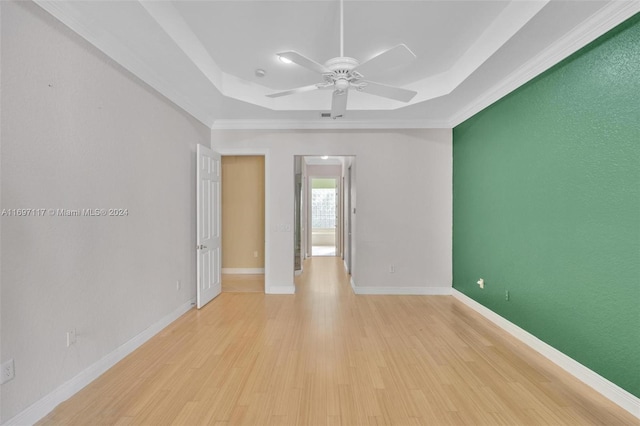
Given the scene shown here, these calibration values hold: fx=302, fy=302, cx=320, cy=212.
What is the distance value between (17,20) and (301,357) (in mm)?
3025

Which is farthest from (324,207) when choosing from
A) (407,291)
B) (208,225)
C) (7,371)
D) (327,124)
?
(7,371)

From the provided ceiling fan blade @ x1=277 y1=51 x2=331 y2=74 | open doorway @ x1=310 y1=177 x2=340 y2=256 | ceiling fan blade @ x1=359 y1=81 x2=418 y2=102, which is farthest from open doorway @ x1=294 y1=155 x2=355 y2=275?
ceiling fan blade @ x1=277 y1=51 x2=331 y2=74

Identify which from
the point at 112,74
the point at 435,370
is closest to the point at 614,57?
the point at 435,370

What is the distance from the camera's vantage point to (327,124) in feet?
15.4

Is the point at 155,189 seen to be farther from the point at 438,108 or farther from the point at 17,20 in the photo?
the point at 438,108

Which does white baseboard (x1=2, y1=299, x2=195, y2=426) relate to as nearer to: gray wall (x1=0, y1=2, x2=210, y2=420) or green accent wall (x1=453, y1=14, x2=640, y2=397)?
gray wall (x1=0, y1=2, x2=210, y2=420)

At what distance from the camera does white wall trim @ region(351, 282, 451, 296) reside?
4.68 meters

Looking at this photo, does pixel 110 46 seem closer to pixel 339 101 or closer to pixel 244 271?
pixel 339 101

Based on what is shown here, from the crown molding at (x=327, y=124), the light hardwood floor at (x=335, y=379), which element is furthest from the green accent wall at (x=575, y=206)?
the crown molding at (x=327, y=124)

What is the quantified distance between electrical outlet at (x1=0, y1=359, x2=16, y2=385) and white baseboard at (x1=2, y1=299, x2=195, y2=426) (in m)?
0.24

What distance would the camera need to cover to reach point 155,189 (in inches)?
126

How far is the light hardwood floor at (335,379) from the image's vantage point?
193cm

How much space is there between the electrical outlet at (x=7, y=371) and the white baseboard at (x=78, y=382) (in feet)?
0.78

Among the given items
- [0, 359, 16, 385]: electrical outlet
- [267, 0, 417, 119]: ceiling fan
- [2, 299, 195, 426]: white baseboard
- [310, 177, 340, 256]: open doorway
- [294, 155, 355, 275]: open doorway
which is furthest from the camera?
[310, 177, 340, 256]: open doorway
